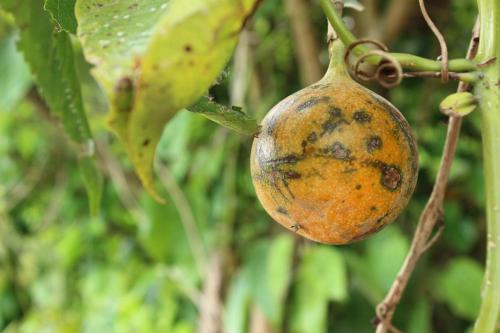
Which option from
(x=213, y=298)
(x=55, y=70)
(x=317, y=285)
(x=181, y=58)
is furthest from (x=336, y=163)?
(x=213, y=298)

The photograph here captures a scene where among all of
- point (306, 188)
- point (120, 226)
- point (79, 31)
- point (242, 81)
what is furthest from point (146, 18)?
point (120, 226)

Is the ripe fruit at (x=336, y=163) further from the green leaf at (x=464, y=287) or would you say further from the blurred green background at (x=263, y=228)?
the green leaf at (x=464, y=287)

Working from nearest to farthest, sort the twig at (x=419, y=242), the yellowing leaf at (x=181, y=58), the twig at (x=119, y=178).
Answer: the yellowing leaf at (x=181, y=58) → the twig at (x=419, y=242) → the twig at (x=119, y=178)

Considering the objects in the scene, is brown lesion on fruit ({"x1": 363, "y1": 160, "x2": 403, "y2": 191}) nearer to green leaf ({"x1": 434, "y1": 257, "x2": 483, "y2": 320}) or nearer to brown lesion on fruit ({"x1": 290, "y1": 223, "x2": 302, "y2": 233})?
brown lesion on fruit ({"x1": 290, "y1": 223, "x2": 302, "y2": 233})

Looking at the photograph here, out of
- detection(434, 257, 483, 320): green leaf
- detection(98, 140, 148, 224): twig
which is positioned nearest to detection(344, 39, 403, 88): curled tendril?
detection(434, 257, 483, 320): green leaf

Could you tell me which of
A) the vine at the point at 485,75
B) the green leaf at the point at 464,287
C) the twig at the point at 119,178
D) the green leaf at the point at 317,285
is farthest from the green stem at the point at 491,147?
the twig at the point at 119,178

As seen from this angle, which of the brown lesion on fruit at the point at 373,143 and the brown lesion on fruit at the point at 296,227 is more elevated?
the brown lesion on fruit at the point at 373,143

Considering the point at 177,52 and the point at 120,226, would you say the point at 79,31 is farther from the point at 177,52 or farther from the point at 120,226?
the point at 120,226
